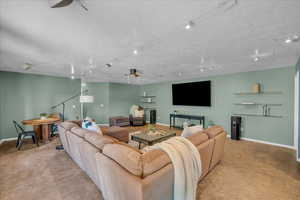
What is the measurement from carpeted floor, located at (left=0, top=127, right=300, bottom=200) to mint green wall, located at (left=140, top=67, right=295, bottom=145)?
2.87 ft

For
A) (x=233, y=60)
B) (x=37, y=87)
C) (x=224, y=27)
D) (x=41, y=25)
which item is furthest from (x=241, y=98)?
(x=37, y=87)

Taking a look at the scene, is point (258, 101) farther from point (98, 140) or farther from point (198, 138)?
point (98, 140)

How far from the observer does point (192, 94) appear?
19.6ft

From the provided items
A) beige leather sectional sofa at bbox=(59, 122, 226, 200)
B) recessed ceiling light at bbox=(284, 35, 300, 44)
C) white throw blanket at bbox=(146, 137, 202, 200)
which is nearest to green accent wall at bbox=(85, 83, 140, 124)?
beige leather sectional sofa at bbox=(59, 122, 226, 200)

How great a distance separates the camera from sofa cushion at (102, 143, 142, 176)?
1.30 m

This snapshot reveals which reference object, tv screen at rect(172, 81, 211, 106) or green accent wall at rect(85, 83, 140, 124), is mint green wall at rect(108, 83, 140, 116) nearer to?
green accent wall at rect(85, 83, 140, 124)

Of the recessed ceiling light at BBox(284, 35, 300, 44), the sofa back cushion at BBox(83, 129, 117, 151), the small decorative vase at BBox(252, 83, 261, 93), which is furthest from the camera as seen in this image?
the small decorative vase at BBox(252, 83, 261, 93)

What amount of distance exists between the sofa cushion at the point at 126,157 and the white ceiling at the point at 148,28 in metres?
1.60

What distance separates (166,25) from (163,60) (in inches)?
65.3

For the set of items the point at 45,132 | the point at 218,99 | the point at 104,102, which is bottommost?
the point at 45,132

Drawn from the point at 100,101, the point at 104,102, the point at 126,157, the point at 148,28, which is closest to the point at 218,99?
the point at 148,28

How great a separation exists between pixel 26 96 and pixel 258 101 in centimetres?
830

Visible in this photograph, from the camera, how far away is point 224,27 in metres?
1.89

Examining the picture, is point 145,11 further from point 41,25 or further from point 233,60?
point 233,60
